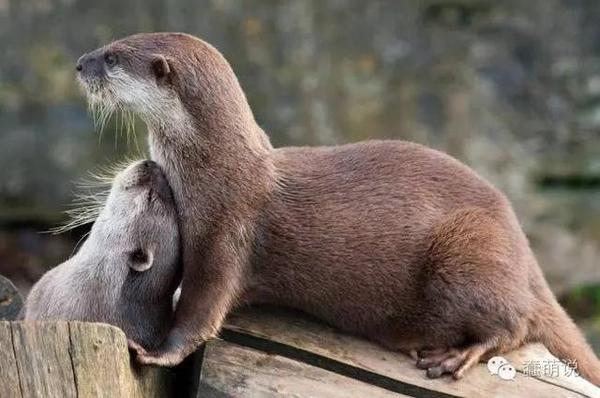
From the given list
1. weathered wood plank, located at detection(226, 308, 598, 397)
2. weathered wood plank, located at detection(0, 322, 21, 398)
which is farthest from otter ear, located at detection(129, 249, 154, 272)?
weathered wood plank, located at detection(0, 322, 21, 398)

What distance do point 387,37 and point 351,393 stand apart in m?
4.33

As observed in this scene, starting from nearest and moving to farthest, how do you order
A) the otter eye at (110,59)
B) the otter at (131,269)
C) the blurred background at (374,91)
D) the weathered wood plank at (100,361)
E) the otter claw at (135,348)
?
the weathered wood plank at (100,361)
the otter claw at (135,348)
the otter at (131,269)
the otter eye at (110,59)
the blurred background at (374,91)

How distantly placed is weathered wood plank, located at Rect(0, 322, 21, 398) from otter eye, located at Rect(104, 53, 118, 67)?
1.03 m

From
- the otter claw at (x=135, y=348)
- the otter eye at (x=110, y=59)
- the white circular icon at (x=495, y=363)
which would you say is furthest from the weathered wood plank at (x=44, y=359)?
the white circular icon at (x=495, y=363)

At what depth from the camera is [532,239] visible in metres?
7.48

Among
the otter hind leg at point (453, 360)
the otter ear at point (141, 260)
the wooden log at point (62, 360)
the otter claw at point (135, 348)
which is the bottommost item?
the otter hind leg at point (453, 360)

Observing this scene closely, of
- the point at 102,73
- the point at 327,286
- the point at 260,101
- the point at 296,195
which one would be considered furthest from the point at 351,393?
the point at 260,101

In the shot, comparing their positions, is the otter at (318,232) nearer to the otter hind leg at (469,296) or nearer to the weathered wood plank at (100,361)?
the otter hind leg at (469,296)

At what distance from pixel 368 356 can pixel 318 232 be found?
0.40 m

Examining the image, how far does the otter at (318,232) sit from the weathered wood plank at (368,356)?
4cm

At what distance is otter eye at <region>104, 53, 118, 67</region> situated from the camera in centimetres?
351

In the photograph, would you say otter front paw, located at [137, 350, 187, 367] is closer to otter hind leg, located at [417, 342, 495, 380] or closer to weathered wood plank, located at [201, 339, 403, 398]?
weathered wood plank, located at [201, 339, 403, 398]

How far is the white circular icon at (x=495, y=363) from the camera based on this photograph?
11.3 ft

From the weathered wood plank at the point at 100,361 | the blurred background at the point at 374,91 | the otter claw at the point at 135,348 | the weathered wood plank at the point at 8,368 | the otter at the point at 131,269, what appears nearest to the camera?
the weathered wood plank at the point at 8,368
